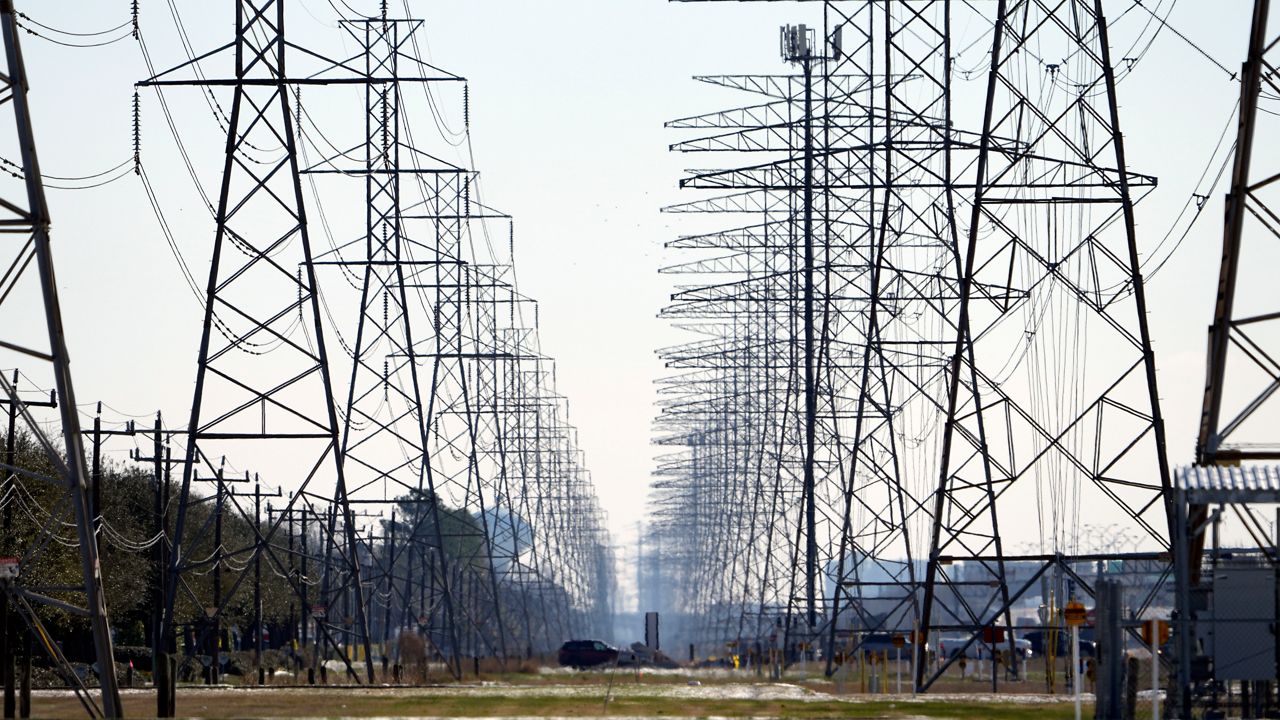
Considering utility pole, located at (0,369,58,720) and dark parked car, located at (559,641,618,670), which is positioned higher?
utility pole, located at (0,369,58,720)

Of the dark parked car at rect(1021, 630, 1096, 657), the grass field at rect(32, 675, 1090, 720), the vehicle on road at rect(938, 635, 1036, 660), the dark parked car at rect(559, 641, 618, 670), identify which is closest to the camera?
the grass field at rect(32, 675, 1090, 720)

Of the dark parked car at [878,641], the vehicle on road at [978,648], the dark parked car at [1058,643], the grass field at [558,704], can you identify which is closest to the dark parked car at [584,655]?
the dark parked car at [878,641]

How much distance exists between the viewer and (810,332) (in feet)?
193

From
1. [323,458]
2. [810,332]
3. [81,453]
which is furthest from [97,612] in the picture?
[810,332]

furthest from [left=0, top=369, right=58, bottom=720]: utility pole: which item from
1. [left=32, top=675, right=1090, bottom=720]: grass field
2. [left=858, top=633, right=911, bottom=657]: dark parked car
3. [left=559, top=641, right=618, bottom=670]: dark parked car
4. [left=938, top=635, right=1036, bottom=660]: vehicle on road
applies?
[left=938, top=635, right=1036, bottom=660]: vehicle on road

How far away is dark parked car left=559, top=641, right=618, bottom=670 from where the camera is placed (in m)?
80.4

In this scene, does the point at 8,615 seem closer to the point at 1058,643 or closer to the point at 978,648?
the point at 978,648

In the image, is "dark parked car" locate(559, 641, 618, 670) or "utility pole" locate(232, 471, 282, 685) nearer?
"utility pole" locate(232, 471, 282, 685)

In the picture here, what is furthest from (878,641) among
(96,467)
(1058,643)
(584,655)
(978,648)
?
(96,467)

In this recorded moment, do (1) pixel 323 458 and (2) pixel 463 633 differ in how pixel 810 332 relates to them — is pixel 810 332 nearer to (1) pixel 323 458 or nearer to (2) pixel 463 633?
(1) pixel 323 458

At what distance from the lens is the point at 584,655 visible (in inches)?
3194

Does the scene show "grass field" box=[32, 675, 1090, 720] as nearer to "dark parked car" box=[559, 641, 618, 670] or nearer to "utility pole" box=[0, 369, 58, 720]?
"utility pole" box=[0, 369, 58, 720]

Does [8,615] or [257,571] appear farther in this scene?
[257,571]

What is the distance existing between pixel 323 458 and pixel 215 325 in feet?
13.7
